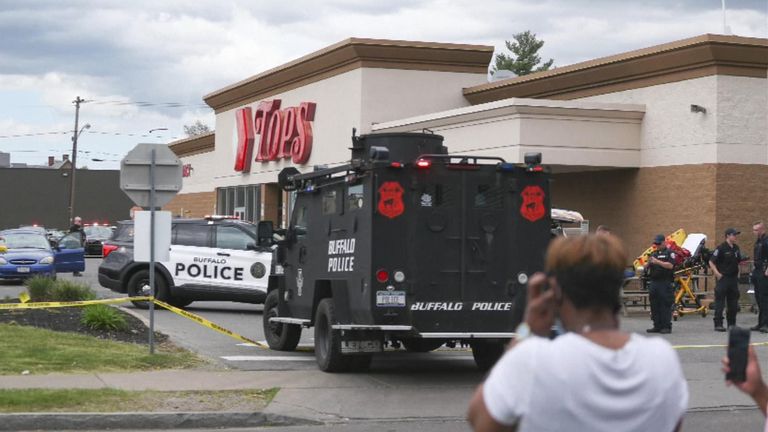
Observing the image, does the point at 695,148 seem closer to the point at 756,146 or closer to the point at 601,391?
the point at 756,146

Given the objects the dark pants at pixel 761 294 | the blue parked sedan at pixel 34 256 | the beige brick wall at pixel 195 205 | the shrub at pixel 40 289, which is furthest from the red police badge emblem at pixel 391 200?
the beige brick wall at pixel 195 205

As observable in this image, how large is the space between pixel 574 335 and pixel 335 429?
7779 millimetres

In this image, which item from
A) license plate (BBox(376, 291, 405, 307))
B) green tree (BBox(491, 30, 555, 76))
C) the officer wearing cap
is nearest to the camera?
license plate (BBox(376, 291, 405, 307))

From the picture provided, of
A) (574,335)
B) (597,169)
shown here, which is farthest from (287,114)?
(574,335)

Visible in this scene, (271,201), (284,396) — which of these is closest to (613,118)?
(284,396)

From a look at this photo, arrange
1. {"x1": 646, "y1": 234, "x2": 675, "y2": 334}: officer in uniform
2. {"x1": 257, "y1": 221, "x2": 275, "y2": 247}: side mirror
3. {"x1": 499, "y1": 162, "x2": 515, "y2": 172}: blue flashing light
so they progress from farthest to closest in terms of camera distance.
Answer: {"x1": 646, "y1": 234, "x2": 675, "y2": 334}: officer in uniform → {"x1": 257, "y1": 221, "x2": 275, "y2": 247}: side mirror → {"x1": 499, "y1": 162, "x2": 515, "y2": 172}: blue flashing light

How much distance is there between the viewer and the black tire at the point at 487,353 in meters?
15.0

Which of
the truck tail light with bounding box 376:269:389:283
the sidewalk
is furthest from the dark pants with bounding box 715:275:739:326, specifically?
the truck tail light with bounding box 376:269:389:283

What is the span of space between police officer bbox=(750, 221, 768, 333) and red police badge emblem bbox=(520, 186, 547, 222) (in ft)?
25.5

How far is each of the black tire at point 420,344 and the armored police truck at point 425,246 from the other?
0.63m

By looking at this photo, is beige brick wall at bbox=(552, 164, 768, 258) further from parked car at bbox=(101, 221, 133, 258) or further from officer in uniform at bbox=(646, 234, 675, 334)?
parked car at bbox=(101, 221, 133, 258)

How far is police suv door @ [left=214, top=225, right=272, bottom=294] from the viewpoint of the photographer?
23812 millimetres

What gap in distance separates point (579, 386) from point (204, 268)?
68.7 feet

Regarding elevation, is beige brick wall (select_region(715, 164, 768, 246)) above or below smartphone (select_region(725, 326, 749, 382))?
above
